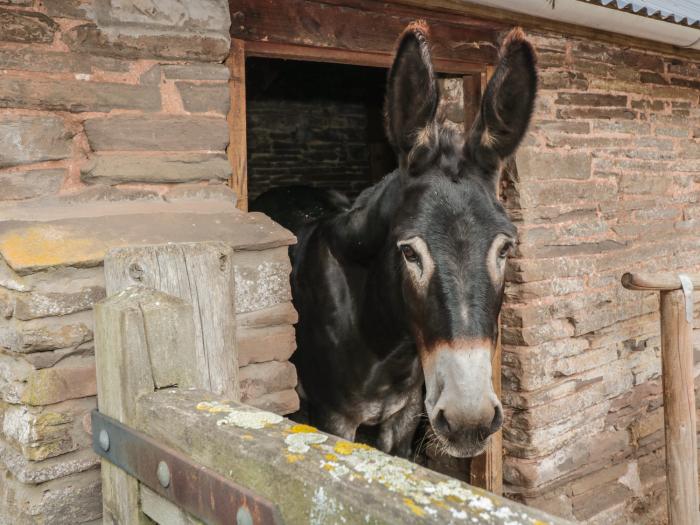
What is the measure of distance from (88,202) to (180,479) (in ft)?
4.01

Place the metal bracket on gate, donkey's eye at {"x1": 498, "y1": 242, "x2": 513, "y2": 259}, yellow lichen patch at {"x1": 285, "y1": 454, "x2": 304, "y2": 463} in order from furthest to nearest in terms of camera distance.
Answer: the metal bracket on gate < donkey's eye at {"x1": 498, "y1": 242, "x2": 513, "y2": 259} < yellow lichen patch at {"x1": 285, "y1": 454, "x2": 304, "y2": 463}

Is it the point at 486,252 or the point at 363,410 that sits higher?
the point at 486,252

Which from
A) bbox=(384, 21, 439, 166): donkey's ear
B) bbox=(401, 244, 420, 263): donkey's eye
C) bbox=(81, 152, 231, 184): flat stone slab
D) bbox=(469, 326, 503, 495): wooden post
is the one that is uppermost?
bbox=(384, 21, 439, 166): donkey's ear

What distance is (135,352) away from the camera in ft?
4.50

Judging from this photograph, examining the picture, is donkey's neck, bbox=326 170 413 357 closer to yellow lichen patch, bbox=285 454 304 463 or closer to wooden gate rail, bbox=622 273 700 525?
yellow lichen patch, bbox=285 454 304 463

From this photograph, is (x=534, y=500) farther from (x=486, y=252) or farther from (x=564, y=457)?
(x=486, y=252)

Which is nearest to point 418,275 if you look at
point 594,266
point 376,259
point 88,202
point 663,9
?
point 376,259

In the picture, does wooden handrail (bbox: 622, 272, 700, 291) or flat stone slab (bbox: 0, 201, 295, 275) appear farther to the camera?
wooden handrail (bbox: 622, 272, 700, 291)

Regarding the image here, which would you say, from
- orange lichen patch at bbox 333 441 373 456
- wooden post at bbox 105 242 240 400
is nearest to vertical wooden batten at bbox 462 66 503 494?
wooden post at bbox 105 242 240 400

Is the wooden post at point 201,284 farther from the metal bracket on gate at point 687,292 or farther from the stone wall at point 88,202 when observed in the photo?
the metal bracket on gate at point 687,292

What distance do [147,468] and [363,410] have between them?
216cm

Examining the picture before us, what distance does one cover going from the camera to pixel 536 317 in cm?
402

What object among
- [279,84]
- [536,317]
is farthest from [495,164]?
[279,84]

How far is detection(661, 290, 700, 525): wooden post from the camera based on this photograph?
394 centimetres
